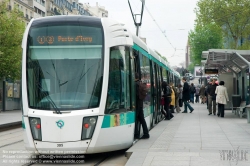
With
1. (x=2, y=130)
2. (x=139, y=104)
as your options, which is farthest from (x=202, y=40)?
(x=139, y=104)

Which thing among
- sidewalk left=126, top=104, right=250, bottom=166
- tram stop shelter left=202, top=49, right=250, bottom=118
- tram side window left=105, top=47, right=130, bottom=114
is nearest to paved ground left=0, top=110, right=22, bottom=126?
tram stop shelter left=202, top=49, right=250, bottom=118

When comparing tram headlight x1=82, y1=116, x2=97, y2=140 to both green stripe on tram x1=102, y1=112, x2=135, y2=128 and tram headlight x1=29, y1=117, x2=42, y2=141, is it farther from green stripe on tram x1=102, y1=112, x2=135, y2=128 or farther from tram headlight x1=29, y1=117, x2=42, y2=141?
tram headlight x1=29, y1=117, x2=42, y2=141

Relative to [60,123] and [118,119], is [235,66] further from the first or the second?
[60,123]

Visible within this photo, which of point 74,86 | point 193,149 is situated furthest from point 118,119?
point 193,149

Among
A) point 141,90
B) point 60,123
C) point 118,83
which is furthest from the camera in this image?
point 141,90

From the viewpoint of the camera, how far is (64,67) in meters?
10.5

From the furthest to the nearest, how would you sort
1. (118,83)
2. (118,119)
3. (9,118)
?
(9,118), (118,83), (118,119)

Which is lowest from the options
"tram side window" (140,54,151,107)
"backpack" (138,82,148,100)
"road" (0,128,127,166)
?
"road" (0,128,127,166)

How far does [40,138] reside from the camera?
10062 millimetres

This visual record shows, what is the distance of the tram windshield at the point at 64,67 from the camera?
10273 mm

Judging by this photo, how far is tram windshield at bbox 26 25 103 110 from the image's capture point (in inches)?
404

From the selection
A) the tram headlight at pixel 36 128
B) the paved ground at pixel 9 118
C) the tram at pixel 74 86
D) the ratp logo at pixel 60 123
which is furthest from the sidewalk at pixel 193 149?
the paved ground at pixel 9 118

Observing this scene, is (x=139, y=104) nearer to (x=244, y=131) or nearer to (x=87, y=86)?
(x=87, y=86)

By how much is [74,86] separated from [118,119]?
1221 millimetres
